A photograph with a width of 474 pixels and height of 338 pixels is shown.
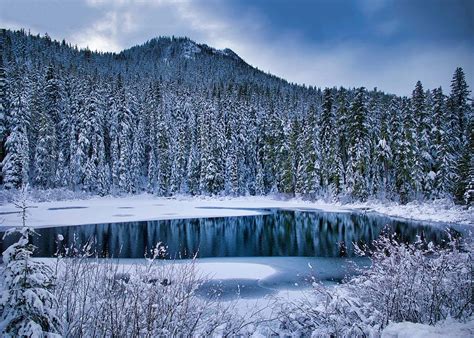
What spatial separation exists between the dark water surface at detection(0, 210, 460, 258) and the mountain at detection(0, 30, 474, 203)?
12385 mm

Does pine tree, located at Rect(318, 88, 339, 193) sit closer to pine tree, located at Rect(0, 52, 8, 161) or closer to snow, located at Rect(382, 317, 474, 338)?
pine tree, located at Rect(0, 52, 8, 161)

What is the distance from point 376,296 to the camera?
261 inches

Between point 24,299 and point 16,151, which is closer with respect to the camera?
point 24,299

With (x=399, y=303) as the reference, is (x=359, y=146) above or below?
above

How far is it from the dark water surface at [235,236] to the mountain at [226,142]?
488 inches

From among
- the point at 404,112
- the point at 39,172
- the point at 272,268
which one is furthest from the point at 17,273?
the point at 39,172

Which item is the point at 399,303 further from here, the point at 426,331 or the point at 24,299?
the point at 24,299

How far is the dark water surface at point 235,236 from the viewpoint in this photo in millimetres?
19281

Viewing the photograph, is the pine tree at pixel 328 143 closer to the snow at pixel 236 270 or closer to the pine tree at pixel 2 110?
the snow at pixel 236 270

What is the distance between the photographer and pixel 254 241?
23.2 meters

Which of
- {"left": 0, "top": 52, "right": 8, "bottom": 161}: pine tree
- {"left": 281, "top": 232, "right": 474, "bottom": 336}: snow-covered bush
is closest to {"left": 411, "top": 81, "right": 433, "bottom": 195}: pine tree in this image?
{"left": 281, "top": 232, "right": 474, "bottom": 336}: snow-covered bush

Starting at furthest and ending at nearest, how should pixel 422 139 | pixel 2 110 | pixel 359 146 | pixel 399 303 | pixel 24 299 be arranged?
pixel 359 146, pixel 2 110, pixel 422 139, pixel 399 303, pixel 24 299

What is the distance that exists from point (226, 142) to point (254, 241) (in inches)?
1597

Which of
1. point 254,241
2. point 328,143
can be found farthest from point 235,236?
point 328,143
